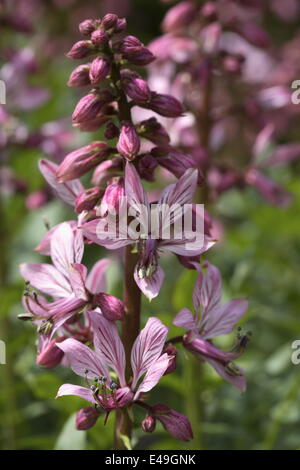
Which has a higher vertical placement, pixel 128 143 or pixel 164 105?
pixel 164 105

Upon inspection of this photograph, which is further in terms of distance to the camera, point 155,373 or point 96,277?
point 96,277

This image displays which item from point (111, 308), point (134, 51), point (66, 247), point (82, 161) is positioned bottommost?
point (111, 308)

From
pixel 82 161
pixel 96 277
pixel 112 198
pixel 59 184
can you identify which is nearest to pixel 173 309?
pixel 96 277

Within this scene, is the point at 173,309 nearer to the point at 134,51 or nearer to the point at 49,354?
the point at 49,354

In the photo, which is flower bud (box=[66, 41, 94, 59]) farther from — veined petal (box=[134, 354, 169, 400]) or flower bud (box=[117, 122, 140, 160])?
veined petal (box=[134, 354, 169, 400])

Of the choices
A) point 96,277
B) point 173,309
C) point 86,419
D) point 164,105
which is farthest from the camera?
point 173,309

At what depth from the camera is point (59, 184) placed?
206 centimetres

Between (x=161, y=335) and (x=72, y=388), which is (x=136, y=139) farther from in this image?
(x=72, y=388)

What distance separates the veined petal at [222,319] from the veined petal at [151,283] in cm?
24

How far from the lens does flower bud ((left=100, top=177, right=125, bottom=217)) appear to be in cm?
178

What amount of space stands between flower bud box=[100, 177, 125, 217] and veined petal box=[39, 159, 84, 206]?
24cm

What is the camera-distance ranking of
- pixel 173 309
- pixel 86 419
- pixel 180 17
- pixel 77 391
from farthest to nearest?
1. pixel 173 309
2. pixel 180 17
3. pixel 86 419
4. pixel 77 391

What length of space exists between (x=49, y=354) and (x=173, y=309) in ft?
5.29

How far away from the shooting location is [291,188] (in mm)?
3721
